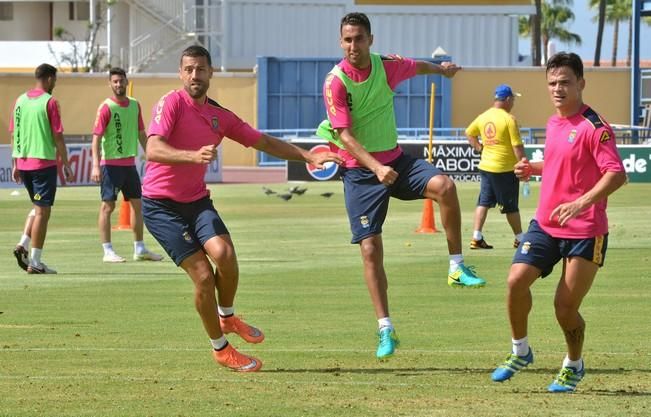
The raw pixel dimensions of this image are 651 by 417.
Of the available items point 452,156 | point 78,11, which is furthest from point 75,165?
point 78,11

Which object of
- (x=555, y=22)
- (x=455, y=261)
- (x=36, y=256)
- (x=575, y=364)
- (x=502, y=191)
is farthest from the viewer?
(x=555, y=22)

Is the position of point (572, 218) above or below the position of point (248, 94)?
above

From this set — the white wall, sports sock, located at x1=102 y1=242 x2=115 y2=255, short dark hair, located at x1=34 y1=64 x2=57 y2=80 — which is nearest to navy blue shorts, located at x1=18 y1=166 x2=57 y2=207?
short dark hair, located at x1=34 y1=64 x2=57 y2=80

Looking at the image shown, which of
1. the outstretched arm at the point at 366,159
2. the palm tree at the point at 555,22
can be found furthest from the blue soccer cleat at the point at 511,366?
the palm tree at the point at 555,22

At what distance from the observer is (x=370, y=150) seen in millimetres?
10500

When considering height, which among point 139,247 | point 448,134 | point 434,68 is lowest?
point 448,134

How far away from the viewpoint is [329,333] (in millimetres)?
11469

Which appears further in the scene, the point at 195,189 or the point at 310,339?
the point at 310,339

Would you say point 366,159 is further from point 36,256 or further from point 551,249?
point 36,256

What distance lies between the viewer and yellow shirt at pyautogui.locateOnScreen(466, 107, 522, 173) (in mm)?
19047

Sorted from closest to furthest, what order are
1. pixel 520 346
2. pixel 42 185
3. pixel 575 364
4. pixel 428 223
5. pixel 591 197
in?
pixel 591 197
pixel 575 364
pixel 520 346
pixel 42 185
pixel 428 223

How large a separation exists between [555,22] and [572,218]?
109m

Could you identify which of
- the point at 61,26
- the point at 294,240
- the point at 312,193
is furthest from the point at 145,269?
the point at 61,26

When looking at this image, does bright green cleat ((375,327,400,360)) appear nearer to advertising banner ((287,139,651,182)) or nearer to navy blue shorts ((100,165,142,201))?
navy blue shorts ((100,165,142,201))
